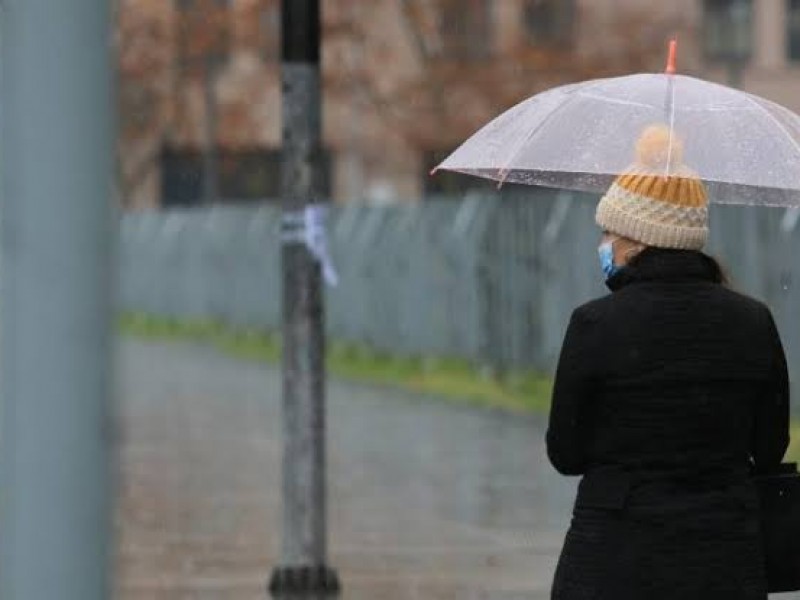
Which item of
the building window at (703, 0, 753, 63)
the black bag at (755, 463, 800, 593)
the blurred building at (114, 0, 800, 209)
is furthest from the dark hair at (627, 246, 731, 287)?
the building window at (703, 0, 753, 63)

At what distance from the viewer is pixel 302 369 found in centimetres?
1045

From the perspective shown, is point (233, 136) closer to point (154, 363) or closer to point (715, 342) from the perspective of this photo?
point (154, 363)

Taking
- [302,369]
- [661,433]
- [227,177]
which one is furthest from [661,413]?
[227,177]

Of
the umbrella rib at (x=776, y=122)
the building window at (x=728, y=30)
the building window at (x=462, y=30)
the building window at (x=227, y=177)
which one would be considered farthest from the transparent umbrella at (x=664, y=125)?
the building window at (x=728, y=30)

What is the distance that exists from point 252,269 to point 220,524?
21.7 m

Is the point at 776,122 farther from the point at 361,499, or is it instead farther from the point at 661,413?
the point at 361,499

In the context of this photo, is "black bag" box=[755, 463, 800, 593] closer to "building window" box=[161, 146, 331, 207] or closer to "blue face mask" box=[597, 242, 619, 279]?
"blue face mask" box=[597, 242, 619, 279]

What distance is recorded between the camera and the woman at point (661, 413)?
17.5ft

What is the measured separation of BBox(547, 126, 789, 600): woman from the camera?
534cm

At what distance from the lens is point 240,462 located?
1662cm

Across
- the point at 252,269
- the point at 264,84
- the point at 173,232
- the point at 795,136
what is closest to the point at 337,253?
the point at 252,269

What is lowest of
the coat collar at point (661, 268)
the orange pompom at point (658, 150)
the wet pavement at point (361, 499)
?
the wet pavement at point (361, 499)

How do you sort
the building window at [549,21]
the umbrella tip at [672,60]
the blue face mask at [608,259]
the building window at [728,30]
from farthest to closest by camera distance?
the building window at [728,30], the building window at [549,21], the umbrella tip at [672,60], the blue face mask at [608,259]

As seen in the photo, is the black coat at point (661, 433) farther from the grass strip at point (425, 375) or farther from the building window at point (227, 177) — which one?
the building window at point (227, 177)
